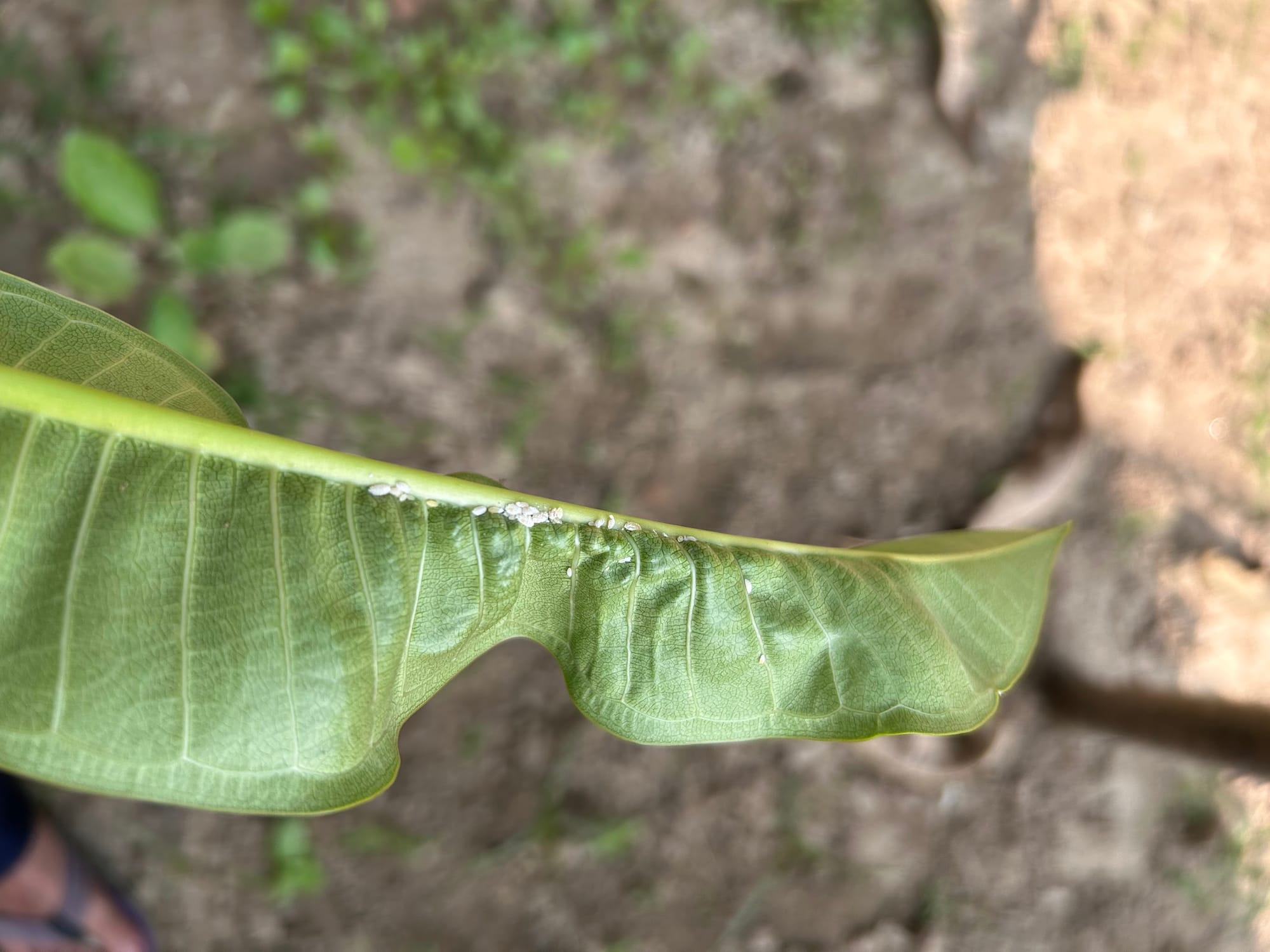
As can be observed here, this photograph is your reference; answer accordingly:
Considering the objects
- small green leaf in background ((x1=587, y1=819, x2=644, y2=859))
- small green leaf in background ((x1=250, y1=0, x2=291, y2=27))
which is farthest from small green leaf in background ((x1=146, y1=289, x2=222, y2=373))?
small green leaf in background ((x1=587, y1=819, x2=644, y2=859))

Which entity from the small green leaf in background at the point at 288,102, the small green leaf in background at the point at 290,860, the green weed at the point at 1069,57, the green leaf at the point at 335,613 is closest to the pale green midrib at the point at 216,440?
the green leaf at the point at 335,613

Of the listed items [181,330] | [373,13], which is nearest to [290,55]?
[373,13]

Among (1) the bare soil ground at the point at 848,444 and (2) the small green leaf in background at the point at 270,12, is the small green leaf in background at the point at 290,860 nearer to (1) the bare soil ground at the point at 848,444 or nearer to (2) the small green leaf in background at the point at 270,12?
(1) the bare soil ground at the point at 848,444

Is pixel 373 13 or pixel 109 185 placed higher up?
pixel 373 13

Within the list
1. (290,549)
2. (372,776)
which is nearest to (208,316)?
(290,549)

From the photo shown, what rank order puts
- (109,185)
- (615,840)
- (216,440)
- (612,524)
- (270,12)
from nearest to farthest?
(216,440), (612,524), (109,185), (270,12), (615,840)

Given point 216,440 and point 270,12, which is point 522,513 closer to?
point 216,440

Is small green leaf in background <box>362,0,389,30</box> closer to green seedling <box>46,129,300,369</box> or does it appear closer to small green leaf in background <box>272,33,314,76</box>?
small green leaf in background <box>272,33,314,76</box>
